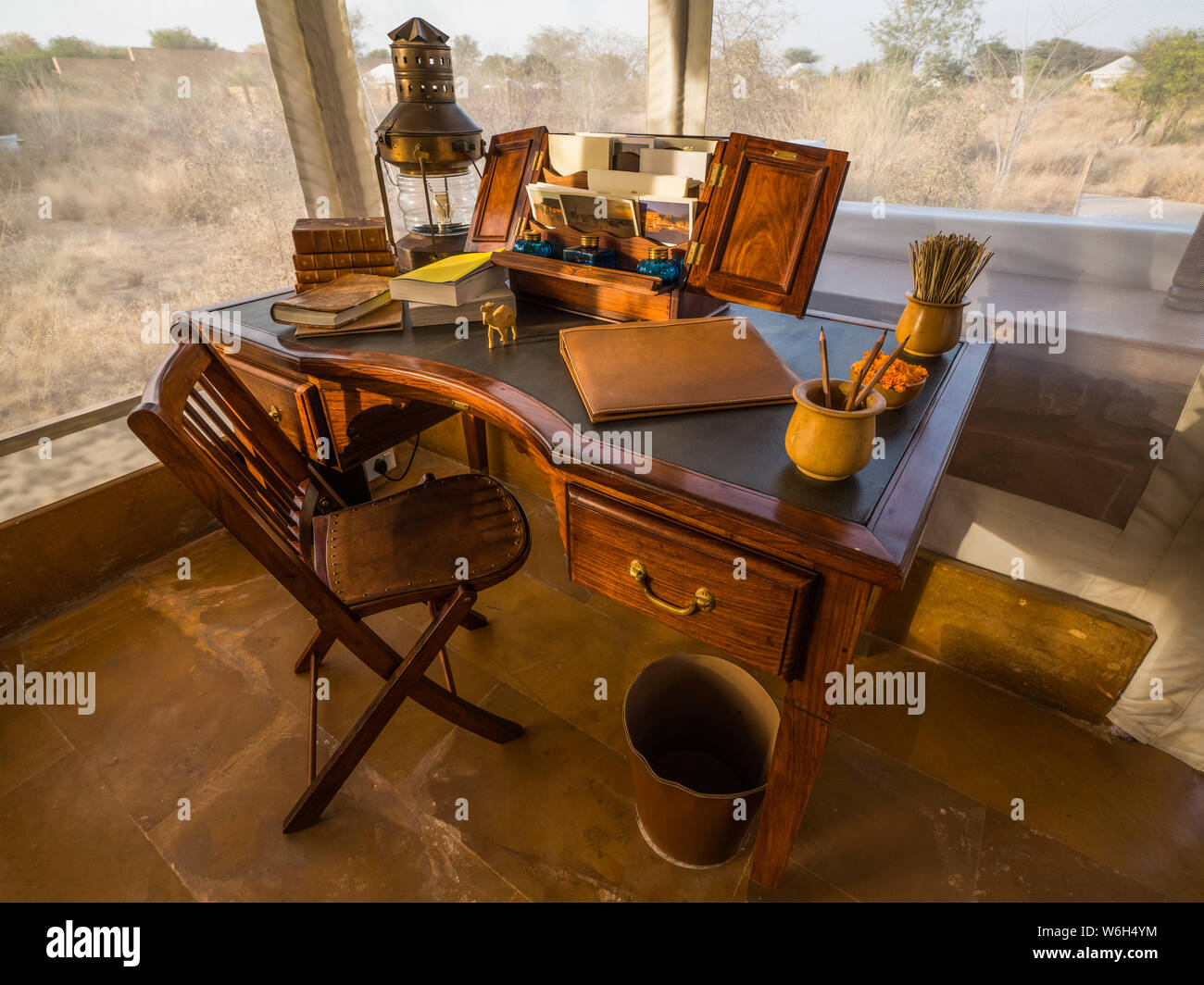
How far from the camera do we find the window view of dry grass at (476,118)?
1.35 m

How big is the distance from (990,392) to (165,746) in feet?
7.95

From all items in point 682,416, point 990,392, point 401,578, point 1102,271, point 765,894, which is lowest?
point 765,894

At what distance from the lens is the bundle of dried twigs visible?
1.27 m

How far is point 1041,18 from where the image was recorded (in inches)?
53.1

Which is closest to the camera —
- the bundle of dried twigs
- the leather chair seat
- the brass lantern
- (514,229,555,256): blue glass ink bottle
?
the bundle of dried twigs

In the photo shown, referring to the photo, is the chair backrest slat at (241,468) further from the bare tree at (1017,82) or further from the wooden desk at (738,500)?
the bare tree at (1017,82)

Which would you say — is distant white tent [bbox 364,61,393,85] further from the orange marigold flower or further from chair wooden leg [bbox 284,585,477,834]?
the orange marigold flower

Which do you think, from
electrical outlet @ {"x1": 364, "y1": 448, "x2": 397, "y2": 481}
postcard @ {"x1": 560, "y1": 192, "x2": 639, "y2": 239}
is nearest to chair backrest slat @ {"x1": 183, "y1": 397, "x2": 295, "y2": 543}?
postcard @ {"x1": 560, "y1": 192, "x2": 639, "y2": 239}

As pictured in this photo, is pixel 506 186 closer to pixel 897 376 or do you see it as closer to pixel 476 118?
pixel 476 118

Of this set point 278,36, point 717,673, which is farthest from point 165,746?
point 278,36

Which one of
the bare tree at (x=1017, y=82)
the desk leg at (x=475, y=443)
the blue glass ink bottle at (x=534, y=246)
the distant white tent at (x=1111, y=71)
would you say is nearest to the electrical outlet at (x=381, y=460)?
the desk leg at (x=475, y=443)

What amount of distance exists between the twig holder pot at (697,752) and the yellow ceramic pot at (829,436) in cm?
61

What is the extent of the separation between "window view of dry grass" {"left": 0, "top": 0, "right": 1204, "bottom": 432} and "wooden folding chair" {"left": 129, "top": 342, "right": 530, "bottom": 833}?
970mm

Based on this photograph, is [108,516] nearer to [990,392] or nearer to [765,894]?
[765,894]
